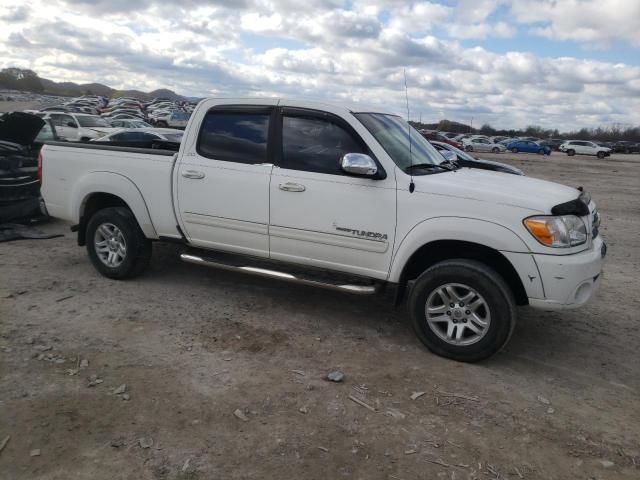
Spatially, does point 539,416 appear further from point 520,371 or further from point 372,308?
point 372,308

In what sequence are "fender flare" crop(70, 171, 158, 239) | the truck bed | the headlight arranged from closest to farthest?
the headlight < the truck bed < "fender flare" crop(70, 171, 158, 239)

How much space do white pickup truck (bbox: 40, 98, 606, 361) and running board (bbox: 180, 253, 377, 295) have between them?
13mm

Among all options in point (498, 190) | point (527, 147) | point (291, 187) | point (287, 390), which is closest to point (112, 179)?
point (291, 187)

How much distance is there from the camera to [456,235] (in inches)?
160

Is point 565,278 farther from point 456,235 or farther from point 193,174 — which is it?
point 193,174

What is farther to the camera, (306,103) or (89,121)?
(89,121)

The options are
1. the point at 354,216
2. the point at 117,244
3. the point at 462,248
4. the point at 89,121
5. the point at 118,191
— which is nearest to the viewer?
the point at 462,248

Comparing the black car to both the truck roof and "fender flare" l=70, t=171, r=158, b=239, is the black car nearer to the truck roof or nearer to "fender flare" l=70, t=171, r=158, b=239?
"fender flare" l=70, t=171, r=158, b=239

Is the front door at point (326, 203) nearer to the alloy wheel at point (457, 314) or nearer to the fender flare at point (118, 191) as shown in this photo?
the alloy wheel at point (457, 314)

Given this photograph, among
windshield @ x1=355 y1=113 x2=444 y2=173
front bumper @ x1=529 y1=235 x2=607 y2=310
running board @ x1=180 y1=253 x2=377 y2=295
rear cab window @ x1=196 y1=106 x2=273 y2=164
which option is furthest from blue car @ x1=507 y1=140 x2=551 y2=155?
running board @ x1=180 y1=253 x2=377 y2=295

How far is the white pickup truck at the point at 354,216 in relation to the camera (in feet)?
13.0

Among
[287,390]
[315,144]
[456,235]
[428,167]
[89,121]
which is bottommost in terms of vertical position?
[287,390]

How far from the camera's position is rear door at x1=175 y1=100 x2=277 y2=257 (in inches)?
190

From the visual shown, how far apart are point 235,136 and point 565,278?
3.09 m
